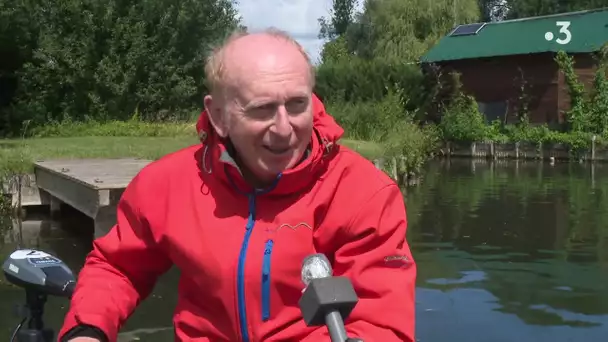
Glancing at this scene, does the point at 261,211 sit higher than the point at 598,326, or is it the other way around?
the point at 261,211

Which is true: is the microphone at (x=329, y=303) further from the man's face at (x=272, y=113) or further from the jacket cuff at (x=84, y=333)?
the jacket cuff at (x=84, y=333)

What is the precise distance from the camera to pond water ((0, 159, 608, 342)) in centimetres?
649

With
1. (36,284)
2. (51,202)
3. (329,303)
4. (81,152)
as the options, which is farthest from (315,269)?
(81,152)

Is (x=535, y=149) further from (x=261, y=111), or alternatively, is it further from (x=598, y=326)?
(x=261, y=111)

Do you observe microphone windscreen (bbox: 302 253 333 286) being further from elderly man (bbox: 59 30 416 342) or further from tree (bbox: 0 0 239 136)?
tree (bbox: 0 0 239 136)

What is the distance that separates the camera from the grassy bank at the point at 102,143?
40.0 ft

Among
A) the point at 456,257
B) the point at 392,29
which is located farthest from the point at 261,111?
the point at 392,29

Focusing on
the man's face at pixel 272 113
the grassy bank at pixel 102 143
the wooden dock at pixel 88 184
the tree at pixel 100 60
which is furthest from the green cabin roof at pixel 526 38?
the man's face at pixel 272 113

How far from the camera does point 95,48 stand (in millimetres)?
22219

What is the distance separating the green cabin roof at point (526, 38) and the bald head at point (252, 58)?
1101 inches

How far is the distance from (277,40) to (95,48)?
2097 cm

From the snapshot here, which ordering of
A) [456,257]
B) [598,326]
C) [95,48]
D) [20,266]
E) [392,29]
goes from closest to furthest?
[20,266] < [598,326] < [456,257] < [95,48] < [392,29]

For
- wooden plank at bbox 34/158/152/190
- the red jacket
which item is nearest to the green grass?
wooden plank at bbox 34/158/152/190

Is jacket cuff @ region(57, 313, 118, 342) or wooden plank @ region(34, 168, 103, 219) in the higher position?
jacket cuff @ region(57, 313, 118, 342)
